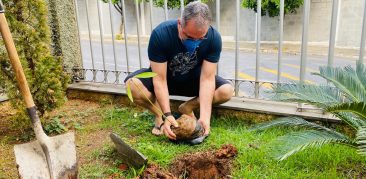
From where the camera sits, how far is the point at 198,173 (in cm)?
237

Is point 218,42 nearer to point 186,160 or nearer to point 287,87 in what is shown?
point 287,87

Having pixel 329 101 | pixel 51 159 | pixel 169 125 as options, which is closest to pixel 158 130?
pixel 169 125

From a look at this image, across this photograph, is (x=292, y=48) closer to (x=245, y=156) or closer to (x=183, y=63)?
(x=183, y=63)

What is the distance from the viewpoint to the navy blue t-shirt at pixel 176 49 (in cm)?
274

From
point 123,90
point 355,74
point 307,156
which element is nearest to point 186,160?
point 307,156

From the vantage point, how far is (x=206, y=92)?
9.26 ft

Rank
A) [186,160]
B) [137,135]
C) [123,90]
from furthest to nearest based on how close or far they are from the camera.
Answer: [123,90], [137,135], [186,160]

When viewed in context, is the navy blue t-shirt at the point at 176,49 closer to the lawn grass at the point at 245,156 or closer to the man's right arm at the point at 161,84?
the man's right arm at the point at 161,84

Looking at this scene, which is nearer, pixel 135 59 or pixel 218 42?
pixel 218 42

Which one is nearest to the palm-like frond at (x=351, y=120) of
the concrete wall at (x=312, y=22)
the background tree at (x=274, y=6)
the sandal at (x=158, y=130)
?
the sandal at (x=158, y=130)

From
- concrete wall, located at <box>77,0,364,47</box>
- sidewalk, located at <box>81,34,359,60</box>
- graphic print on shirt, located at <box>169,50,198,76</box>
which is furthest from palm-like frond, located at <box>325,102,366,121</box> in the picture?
sidewalk, located at <box>81,34,359,60</box>

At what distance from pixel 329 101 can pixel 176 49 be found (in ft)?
4.25

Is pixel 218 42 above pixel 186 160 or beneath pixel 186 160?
above

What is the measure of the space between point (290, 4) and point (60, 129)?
8724 millimetres
